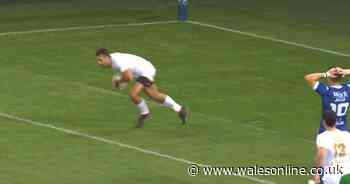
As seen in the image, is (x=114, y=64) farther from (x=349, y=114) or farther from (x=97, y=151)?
(x=349, y=114)

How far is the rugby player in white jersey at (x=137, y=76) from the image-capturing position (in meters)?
24.3

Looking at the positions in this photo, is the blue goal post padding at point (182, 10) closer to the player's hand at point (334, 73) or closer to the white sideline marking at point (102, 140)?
the white sideline marking at point (102, 140)

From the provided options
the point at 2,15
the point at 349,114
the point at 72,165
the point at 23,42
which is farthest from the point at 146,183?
the point at 2,15

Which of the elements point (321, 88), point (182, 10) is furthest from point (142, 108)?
point (182, 10)

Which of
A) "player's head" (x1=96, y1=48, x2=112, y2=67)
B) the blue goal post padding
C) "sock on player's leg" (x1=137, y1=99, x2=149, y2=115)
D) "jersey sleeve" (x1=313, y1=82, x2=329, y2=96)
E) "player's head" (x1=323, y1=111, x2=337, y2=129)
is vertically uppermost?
the blue goal post padding

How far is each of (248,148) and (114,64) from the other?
3096mm

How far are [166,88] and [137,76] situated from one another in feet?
13.5

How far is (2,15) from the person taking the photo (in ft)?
129

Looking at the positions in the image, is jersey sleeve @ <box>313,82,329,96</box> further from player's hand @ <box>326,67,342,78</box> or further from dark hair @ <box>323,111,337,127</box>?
dark hair @ <box>323,111,337,127</box>

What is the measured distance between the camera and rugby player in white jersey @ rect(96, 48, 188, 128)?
24.3 metres

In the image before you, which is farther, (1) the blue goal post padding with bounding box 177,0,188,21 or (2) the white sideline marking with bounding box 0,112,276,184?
(1) the blue goal post padding with bounding box 177,0,188,21

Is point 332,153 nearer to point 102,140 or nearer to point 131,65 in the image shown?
point 102,140

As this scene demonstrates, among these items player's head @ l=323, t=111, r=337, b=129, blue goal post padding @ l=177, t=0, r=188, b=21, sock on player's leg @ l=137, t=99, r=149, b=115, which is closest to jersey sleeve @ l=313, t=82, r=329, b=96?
player's head @ l=323, t=111, r=337, b=129

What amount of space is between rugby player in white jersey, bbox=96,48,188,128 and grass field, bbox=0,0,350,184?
1.31ft
